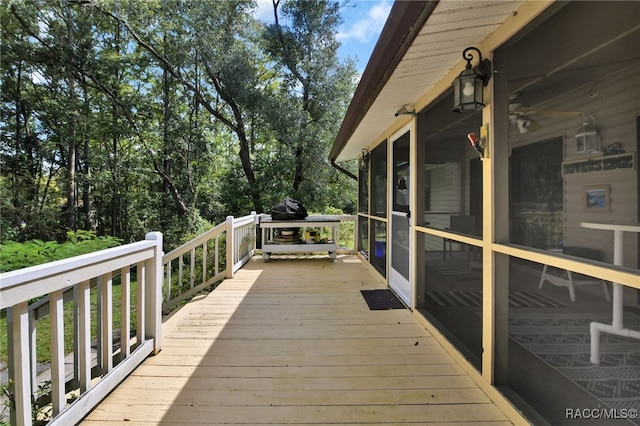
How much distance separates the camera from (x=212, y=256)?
5.55 m

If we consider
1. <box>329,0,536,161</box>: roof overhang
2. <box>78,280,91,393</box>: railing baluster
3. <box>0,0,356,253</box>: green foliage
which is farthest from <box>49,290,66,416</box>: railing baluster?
<box>0,0,356,253</box>: green foliage

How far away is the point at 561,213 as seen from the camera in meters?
1.72

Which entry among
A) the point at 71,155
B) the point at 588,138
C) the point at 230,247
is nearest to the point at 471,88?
the point at 588,138

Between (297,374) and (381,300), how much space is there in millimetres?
1723

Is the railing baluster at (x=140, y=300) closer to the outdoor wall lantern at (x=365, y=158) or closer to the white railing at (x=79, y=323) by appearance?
the white railing at (x=79, y=323)

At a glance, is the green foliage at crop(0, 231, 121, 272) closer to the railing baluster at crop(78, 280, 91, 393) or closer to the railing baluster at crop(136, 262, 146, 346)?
the railing baluster at crop(136, 262, 146, 346)

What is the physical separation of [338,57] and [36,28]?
913cm

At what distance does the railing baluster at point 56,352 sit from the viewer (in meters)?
1.46

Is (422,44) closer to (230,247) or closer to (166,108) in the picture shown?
(230,247)

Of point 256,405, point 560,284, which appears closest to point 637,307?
point 560,284

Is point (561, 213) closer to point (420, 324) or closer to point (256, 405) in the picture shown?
point (420, 324)

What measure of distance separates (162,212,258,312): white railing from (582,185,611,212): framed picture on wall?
12.4 feet

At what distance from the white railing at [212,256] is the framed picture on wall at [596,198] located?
3.79 m

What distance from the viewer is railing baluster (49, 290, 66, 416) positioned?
1459 mm
